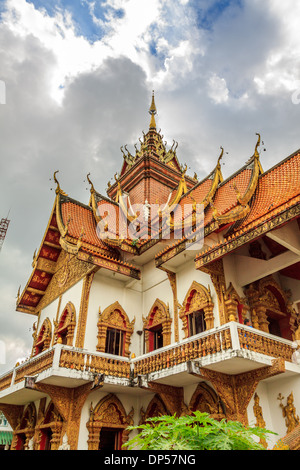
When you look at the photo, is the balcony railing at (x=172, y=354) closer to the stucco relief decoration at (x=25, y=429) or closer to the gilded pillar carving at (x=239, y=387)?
the gilded pillar carving at (x=239, y=387)

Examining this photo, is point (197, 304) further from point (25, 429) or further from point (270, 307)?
point (25, 429)

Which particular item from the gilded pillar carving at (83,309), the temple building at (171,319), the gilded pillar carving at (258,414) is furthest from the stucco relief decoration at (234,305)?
the gilded pillar carving at (83,309)

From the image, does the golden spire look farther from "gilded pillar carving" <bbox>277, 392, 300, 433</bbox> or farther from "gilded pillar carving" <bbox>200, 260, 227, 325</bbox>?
"gilded pillar carving" <bbox>277, 392, 300, 433</bbox>


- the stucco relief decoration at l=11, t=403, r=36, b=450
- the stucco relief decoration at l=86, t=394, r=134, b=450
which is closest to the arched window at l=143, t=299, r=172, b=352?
the stucco relief decoration at l=86, t=394, r=134, b=450

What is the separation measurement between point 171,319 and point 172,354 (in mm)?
1873

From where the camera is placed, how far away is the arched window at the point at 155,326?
1041 cm

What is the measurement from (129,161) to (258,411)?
13.9m

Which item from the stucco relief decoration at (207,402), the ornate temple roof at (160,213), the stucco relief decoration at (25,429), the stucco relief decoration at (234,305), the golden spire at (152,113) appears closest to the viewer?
the stucco relief decoration at (207,402)

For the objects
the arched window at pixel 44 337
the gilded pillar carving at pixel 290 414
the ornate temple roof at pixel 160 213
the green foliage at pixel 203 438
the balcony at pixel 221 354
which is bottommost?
the green foliage at pixel 203 438

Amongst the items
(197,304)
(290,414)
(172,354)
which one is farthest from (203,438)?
(197,304)

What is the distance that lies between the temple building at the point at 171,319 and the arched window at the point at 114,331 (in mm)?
31

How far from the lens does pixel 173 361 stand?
8094 millimetres
